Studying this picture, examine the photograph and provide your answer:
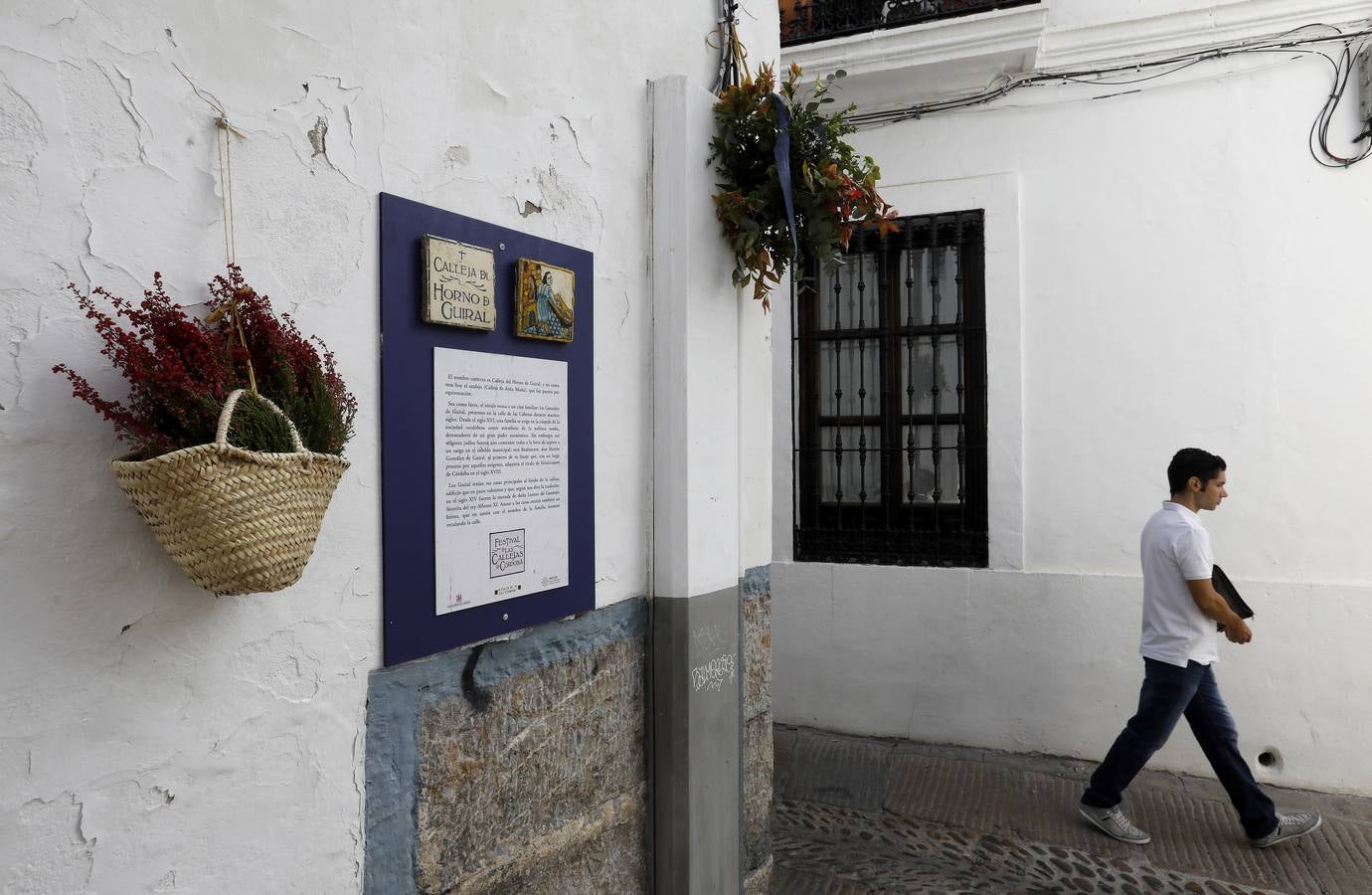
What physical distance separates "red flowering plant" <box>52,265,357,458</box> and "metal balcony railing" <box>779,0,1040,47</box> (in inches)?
192

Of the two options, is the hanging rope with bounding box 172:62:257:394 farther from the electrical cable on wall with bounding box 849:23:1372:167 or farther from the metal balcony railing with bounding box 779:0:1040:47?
the electrical cable on wall with bounding box 849:23:1372:167

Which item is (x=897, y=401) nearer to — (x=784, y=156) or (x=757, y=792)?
(x=757, y=792)

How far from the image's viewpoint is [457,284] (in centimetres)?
219

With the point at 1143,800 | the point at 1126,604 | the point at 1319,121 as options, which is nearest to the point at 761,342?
the point at 1126,604

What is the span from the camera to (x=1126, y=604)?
5.21 m

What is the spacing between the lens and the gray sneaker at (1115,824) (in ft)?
14.2

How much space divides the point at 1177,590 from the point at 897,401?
210cm

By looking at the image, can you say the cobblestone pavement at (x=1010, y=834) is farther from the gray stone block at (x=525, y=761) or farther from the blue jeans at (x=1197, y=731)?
the gray stone block at (x=525, y=761)

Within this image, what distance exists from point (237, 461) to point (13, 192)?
1.86 ft

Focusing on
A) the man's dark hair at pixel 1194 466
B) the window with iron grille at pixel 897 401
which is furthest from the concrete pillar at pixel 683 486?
the window with iron grille at pixel 897 401

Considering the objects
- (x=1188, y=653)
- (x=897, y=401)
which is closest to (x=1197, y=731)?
(x=1188, y=653)

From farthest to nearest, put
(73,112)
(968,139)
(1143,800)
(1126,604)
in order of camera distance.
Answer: (968,139)
(1126,604)
(1143,800)
(73,112)

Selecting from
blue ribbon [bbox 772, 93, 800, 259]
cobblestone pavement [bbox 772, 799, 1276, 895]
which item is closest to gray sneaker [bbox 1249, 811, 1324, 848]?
cobblestone pavement [bbox 772, 799, 1276, 895]

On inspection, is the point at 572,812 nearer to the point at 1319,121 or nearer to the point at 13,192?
the point at 13,192
